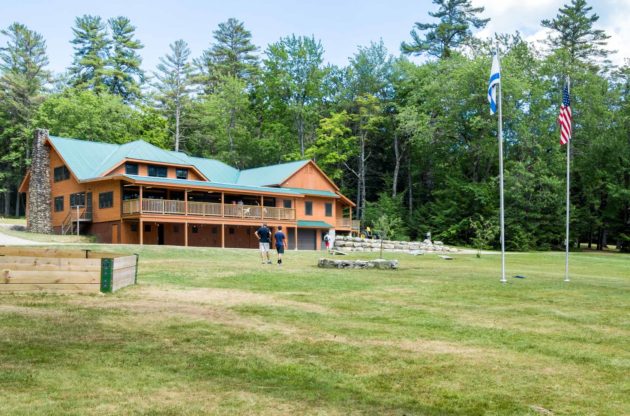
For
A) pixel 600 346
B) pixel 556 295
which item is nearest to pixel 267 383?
pixel 600 346

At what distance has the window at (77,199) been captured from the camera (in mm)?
44312

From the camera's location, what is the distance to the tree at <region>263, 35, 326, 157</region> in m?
65.0

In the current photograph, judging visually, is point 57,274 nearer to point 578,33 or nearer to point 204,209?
point 204,209

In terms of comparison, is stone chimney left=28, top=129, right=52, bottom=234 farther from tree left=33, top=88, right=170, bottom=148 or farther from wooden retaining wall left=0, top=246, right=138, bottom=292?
wooden retaining wall left=0, top=246, right=138, bottom=292

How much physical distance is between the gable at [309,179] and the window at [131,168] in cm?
1242

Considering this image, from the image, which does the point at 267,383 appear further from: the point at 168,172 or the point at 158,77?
the point at 158,77

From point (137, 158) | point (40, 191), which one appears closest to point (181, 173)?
point (137, 158)

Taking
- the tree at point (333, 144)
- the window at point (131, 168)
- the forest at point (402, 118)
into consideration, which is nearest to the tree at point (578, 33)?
the forest at point (402, 118)

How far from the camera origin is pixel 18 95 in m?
67.8

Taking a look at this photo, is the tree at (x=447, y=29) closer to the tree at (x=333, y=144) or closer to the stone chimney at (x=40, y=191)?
the tree at (x=333, y=144)

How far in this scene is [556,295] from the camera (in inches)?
621

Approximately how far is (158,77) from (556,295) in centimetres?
6524

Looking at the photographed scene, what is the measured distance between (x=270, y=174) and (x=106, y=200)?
51.3 feet

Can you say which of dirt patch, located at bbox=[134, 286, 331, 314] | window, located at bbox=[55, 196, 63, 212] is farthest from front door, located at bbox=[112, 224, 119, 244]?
dirt patch, located at bbox=[134, 286, 331, 314]
